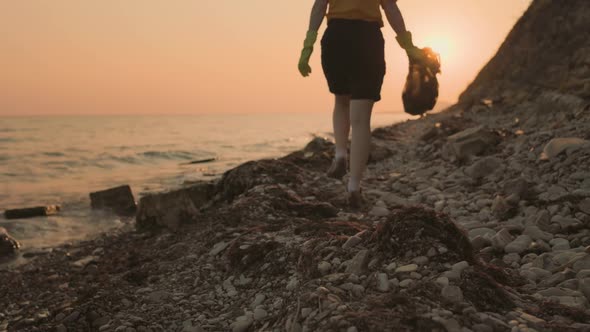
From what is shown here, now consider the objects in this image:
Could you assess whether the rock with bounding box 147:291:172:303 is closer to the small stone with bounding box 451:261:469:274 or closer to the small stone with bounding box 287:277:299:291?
the small stone with bounding box 287:277:299:291

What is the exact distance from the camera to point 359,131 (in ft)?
13.6

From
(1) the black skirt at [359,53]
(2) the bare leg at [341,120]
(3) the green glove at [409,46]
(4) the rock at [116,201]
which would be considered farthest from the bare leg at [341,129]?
(4) the rock at [116,201]

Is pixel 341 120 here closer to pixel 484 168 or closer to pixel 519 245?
pixel 484 168

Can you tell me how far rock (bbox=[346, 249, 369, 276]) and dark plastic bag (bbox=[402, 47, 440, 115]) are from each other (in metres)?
2.54

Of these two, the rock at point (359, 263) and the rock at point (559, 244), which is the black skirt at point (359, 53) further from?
the rock at point (359, 263)

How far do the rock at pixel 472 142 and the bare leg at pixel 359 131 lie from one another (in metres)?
2.52

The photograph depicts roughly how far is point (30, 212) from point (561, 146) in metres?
8.50

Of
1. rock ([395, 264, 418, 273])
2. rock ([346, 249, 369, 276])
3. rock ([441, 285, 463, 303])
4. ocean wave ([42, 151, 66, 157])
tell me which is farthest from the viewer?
ocean wave ([42, 151, 66, 157])

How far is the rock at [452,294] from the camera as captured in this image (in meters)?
2.01

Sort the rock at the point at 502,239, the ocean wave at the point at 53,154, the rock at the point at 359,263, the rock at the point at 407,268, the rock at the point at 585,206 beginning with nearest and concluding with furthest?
the rock at the point at 407,268 < the rock at the point at 359,263 < the rock at the point at 502,239 < the rock at the point at 585,206 < the ocean wave at the point at 53,154

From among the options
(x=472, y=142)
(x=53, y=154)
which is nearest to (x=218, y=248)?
(x=472, y=142)

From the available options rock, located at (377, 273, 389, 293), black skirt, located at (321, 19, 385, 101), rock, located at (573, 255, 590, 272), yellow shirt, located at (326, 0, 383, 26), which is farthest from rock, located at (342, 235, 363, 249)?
yellow shirt, located at (326, 0, 383, 26)

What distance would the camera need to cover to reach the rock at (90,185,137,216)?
8820 millimetres

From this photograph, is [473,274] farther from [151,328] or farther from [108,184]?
[108,184]
